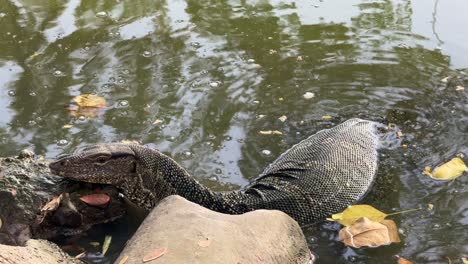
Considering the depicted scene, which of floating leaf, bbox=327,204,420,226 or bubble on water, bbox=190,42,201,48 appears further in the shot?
bubble on water, bbox=190,42,201,48

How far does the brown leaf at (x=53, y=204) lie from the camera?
15.1ft

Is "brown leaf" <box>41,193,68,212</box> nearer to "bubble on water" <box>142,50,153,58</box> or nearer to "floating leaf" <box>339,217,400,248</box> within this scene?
"floating leaf" <box>339,217,400,248</box>

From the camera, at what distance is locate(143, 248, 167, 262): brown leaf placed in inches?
132

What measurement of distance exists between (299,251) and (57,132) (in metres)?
3.44

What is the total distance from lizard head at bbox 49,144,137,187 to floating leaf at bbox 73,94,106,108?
200cm

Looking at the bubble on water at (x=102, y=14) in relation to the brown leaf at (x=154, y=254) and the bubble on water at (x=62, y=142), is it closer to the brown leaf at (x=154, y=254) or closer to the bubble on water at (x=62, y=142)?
the bubble on water at (x=62, y=142)

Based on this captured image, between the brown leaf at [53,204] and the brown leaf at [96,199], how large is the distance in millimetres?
198

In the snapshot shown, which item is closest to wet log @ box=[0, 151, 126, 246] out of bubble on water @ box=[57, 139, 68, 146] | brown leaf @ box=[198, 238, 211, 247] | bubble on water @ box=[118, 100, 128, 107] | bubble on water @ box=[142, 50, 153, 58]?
bubble on water @ box=[57, 139, 68, 146]

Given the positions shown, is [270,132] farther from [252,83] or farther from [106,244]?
[106,244]

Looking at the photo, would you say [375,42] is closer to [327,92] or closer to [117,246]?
[327,92]

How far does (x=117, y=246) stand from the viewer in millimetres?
4730

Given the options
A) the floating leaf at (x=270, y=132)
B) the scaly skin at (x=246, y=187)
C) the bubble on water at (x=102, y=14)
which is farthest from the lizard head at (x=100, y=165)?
A: the bubble on water at (x=102, y=14)

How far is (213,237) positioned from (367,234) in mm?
1636

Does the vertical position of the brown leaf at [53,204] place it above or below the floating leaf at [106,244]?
above
